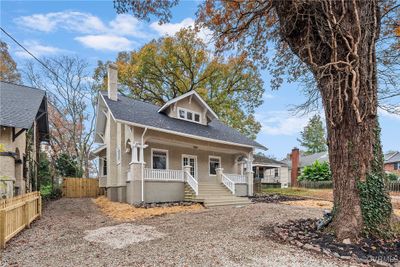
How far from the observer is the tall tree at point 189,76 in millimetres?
26844

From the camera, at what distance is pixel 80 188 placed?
22.0m

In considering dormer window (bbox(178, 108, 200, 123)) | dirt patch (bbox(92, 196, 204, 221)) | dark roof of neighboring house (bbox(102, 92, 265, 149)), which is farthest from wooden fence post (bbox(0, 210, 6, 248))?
dormer window (bbox(178, 108, 200, 123))

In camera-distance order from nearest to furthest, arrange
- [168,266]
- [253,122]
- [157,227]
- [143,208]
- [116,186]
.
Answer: [168,266]
[157,227]
[143,208]
[116,186]
[253,122]

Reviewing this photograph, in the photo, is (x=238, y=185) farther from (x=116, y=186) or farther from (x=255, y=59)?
(x=255, y=59)

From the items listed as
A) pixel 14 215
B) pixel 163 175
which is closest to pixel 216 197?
pixel 163 175

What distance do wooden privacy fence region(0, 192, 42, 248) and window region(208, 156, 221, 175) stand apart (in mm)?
10514

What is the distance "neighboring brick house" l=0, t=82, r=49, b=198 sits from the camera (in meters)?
11.2

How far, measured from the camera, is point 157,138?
14727 millimetres

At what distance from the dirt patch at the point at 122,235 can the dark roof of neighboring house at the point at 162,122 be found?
6.13 m

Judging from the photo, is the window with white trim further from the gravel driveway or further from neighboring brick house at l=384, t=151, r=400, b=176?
neighboring brick house at l=384, t=151, r=400, b=176

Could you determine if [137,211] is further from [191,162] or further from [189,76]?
[189,76]

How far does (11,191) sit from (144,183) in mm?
5375

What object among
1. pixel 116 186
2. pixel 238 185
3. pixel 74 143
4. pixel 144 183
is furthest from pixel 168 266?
pixel 74 143

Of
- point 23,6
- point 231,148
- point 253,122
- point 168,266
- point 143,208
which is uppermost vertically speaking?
point 23,6
